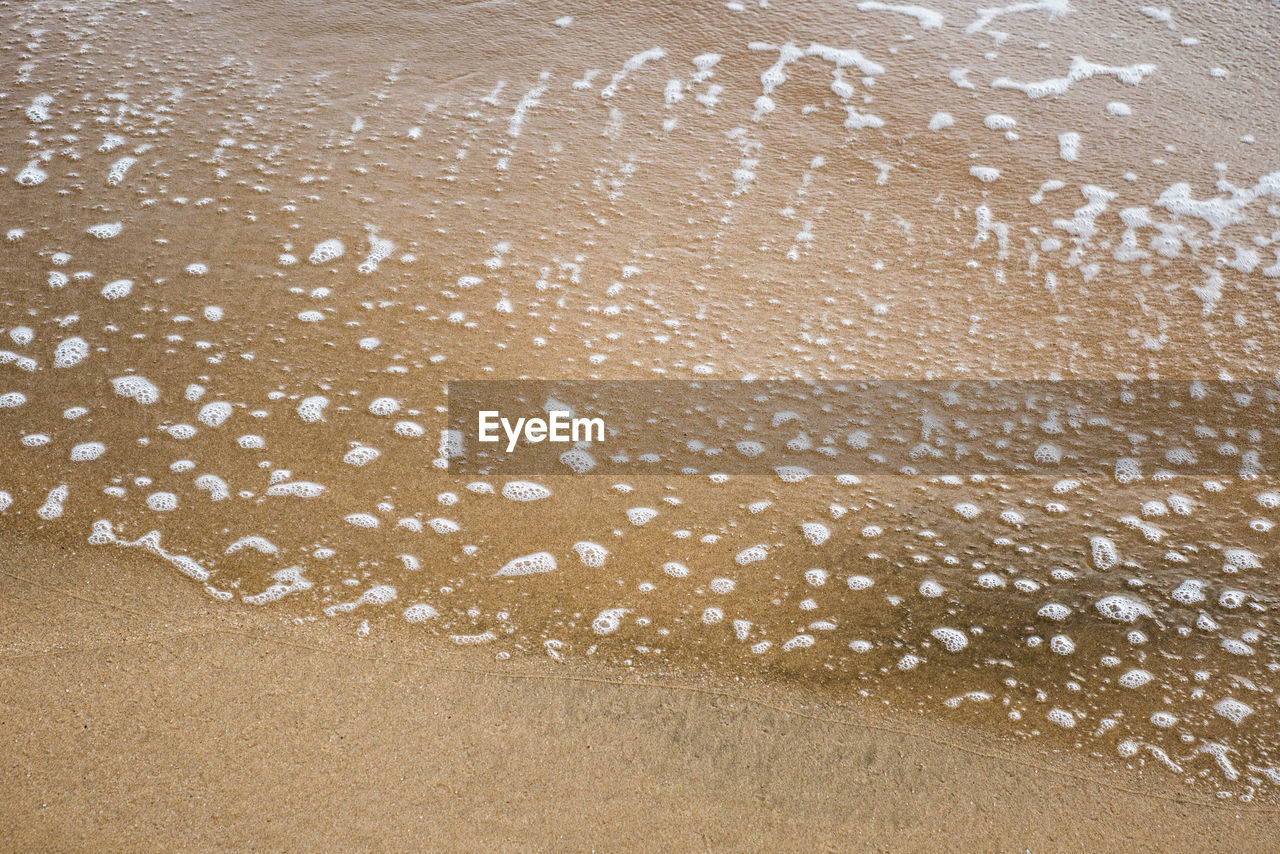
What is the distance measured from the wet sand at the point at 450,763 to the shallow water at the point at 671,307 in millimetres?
82

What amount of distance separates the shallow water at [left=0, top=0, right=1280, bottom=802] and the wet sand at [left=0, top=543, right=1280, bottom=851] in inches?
3.2

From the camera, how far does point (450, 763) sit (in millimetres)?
1449

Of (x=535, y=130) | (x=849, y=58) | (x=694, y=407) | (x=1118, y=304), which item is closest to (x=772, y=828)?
(x=694, y=407)

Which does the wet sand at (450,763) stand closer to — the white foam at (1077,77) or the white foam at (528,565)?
the white foam at (528,565)

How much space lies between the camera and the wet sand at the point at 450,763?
1.37 m

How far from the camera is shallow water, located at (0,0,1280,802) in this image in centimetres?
169

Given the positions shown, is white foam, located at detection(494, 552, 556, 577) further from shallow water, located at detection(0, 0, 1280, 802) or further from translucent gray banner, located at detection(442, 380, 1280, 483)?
translucent gray banner, located at detection(442, 380, 1280, 483)

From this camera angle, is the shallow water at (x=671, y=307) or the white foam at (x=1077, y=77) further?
the white foam at (x=1077, y=77)

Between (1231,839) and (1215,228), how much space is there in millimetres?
1872

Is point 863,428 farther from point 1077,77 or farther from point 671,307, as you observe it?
point 1077,77

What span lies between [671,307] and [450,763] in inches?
50.8

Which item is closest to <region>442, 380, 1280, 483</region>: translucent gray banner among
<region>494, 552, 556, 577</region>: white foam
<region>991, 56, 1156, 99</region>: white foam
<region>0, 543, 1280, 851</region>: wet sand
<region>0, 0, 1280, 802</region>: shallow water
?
<region>0, 0, 1280, 802</region>: shallow water

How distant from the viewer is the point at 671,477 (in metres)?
1.95

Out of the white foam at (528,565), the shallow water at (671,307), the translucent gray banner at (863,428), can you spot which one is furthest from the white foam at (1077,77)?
the white foam at (528,565)
